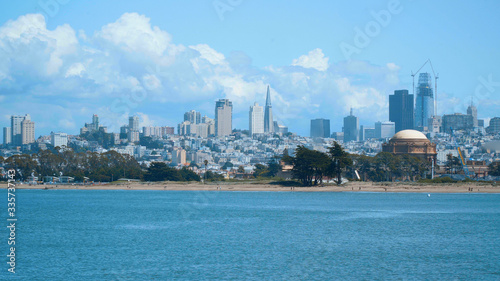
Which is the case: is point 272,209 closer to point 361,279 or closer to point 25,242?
point 25,242

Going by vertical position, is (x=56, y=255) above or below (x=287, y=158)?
below

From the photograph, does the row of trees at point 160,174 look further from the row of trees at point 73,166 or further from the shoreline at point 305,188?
the row of trees at point 73,166

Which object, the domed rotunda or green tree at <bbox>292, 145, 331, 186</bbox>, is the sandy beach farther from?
the domed rotunda

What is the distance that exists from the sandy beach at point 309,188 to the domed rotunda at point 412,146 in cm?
2986

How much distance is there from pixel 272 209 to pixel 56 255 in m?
25.5

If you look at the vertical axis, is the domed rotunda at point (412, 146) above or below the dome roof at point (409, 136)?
below

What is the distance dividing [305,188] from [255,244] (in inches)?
1833

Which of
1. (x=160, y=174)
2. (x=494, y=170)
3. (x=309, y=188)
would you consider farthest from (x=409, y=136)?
(x=160, y=174)

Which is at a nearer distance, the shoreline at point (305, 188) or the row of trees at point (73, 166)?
the shoreline at point (305, 188)

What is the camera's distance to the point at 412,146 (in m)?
113

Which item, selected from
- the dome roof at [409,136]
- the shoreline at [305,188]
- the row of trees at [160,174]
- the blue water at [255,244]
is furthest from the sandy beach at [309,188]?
the dome roof at [409,136]

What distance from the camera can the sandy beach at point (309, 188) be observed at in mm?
75875

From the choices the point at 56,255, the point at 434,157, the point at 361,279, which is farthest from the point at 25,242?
the point at 434,157

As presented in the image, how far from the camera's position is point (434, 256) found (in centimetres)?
2745
